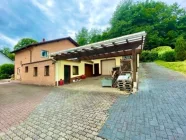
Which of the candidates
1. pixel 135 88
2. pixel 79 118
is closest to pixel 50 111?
pixel 79 118

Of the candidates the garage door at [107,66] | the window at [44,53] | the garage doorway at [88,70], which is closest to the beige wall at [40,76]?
the window at [44,53]

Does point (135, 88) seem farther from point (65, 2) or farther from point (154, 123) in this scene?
point (65, 2)

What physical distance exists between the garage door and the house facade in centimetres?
580

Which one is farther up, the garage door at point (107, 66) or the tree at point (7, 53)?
the tree at point (7, 53)

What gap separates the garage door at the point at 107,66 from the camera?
56.8 ft

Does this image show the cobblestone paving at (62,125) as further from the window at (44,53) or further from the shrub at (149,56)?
the shrub at (149,56)

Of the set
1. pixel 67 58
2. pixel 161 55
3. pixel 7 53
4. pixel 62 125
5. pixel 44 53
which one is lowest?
pixel 62 125

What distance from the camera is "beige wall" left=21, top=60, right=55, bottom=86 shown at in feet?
37.1

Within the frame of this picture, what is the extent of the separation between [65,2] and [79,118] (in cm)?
1259

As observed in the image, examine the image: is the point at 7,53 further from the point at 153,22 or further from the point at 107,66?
the point at 153,22

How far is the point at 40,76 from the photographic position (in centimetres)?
1228

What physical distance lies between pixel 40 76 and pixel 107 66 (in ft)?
32.1

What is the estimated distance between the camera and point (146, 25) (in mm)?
24047

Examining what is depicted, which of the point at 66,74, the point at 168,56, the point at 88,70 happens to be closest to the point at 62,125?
the point at 66,74
